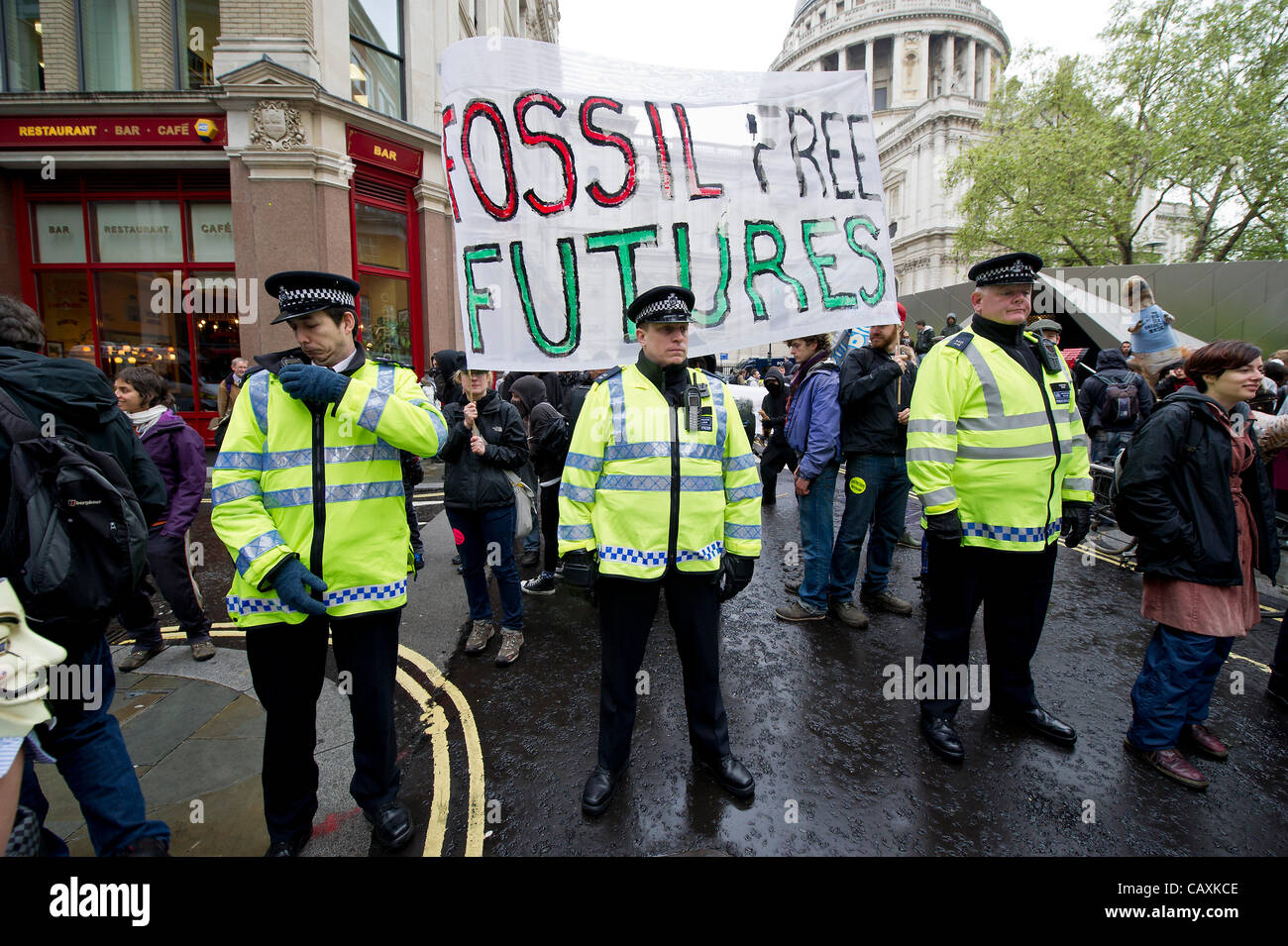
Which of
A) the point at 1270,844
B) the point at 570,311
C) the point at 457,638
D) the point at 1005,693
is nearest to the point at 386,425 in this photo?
the point at 570,311

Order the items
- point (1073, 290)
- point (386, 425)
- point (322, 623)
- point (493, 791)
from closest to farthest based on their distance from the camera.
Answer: point (386, 425) < point (322, 623) < point (493, 791) < point (1073, 290)

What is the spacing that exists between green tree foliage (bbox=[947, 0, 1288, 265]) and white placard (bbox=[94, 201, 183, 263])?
27570 millimetres

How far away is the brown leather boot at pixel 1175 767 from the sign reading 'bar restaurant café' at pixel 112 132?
15.4 meters

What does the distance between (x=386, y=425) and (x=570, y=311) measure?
4.08ft

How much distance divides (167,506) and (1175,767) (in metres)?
6.03

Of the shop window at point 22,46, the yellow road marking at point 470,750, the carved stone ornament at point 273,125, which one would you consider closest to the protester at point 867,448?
the yellow road marking at point 470,750

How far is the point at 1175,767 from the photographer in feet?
9.66

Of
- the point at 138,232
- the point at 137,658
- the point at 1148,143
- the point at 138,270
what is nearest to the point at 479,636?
the point at 137,658

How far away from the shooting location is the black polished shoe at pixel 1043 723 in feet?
10.5

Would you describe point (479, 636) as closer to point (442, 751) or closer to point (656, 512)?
point (442, 751)

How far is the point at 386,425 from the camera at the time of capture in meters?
2.33

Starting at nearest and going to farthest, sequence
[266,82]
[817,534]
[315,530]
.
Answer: [315,530] < [817,534] < [266,82]

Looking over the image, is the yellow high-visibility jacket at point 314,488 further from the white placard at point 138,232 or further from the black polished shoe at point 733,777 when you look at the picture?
the white placard at point 138,232
